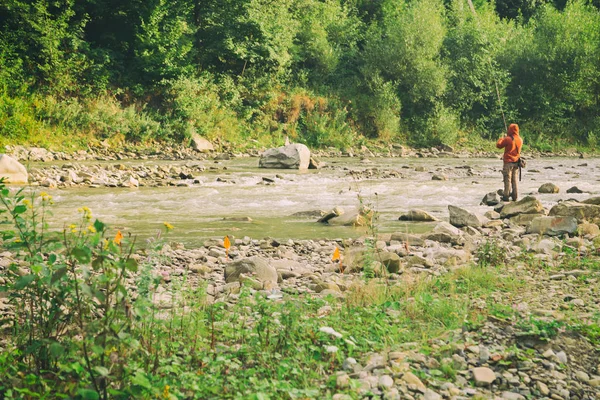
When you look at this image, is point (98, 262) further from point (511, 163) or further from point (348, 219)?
point (511, 163)

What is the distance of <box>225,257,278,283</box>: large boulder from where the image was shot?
258 inches

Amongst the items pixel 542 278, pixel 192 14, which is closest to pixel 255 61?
pixel 192 14

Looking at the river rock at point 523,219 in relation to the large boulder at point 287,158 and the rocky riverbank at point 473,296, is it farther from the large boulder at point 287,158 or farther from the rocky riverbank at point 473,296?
the large boulder at point 287,158

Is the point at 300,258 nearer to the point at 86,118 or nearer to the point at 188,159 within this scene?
the point at 188,159

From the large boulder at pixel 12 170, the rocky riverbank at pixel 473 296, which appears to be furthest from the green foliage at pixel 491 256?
the large boulder at pixel 12 170

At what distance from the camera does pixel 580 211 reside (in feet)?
32.9

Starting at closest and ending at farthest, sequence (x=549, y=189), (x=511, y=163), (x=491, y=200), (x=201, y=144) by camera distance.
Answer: (x=511, y=163) → (x=491, y=200) → (x=549, y=189) → (x=201, y=144)

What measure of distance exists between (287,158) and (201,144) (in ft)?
22.1

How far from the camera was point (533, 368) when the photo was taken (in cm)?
381

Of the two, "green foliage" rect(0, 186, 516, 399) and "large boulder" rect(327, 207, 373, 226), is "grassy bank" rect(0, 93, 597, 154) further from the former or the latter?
"green foliage" rect(0, 186, 516, 399)

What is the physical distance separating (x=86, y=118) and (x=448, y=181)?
15776 millimetres

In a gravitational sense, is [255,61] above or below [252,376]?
above

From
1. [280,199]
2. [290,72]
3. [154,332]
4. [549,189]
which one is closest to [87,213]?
[154,332]

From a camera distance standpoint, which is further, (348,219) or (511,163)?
(511,163)
